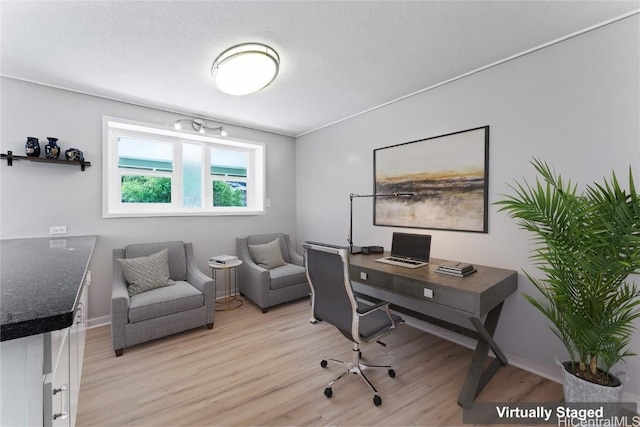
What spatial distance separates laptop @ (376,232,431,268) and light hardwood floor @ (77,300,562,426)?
84 centimetres

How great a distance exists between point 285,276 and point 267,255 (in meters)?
0.46

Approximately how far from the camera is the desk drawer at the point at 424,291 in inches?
70.8

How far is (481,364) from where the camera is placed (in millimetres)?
2020

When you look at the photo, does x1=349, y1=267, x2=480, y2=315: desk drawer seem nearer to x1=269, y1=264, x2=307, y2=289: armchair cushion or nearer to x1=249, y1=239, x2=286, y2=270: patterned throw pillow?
x1=269, y1=264, x2=307, y2=289: armchair cushion

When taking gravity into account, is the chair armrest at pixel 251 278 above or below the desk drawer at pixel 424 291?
below

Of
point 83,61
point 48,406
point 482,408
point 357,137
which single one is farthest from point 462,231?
point 83,61

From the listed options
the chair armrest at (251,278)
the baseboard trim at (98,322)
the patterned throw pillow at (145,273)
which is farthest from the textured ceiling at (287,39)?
the baseboard trim at (98,322)

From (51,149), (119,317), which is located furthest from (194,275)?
(51,149)

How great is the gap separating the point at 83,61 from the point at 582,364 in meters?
4.32

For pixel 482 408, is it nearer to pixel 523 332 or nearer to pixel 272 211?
pixel 523 332

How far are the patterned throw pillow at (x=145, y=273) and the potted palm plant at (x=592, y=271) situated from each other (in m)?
3.31

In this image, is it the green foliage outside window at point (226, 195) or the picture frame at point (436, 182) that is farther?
the green foliage outside window at point (226, 195)

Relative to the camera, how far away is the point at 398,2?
1.73m

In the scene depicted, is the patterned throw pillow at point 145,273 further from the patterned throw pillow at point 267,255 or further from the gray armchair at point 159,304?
the patterned throw pillow at point 267,255
